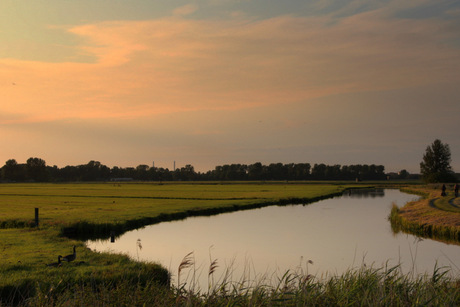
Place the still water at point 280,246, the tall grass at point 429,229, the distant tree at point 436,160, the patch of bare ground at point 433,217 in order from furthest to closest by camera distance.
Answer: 1. the distant tree at point 436,160
2. the patch of bare ground at point 433,217
3. the tall grass at point 429,229
4. the still water at point 280,246

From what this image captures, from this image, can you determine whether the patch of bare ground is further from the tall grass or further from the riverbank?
the tall grass

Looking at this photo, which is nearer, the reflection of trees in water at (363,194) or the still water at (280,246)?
the still water at (280,246)

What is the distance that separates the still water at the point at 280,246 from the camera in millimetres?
22422

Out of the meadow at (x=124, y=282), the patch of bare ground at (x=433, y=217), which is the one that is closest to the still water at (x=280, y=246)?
the meadow at (x=124, y=282)

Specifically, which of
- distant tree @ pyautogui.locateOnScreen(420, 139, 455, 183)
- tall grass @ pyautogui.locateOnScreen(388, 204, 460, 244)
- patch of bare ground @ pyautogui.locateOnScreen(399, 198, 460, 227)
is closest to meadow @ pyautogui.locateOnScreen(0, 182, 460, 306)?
tall grass @ pyautogui.locateOnScreen(388, 204, 460, 244)

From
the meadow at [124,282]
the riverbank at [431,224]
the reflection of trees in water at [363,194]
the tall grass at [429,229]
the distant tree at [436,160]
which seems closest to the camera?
the meadow at [124,282]

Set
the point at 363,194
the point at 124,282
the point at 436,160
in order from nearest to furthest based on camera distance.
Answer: the point at 124,282 → the point at 363,194 → the point at 436,160

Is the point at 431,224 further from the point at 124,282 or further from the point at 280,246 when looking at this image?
the point at 124,282

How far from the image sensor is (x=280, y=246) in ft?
95.5

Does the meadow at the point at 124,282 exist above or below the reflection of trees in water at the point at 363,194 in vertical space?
above

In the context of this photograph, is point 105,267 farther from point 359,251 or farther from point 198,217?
point 198,217

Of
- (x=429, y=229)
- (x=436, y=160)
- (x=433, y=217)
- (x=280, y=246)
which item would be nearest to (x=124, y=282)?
(x=280, y=246)

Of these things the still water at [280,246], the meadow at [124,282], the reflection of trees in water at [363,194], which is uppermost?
the meadow at [124,282]

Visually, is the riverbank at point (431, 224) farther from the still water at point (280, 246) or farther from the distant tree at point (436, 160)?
the distant tree at point (436, 160)
